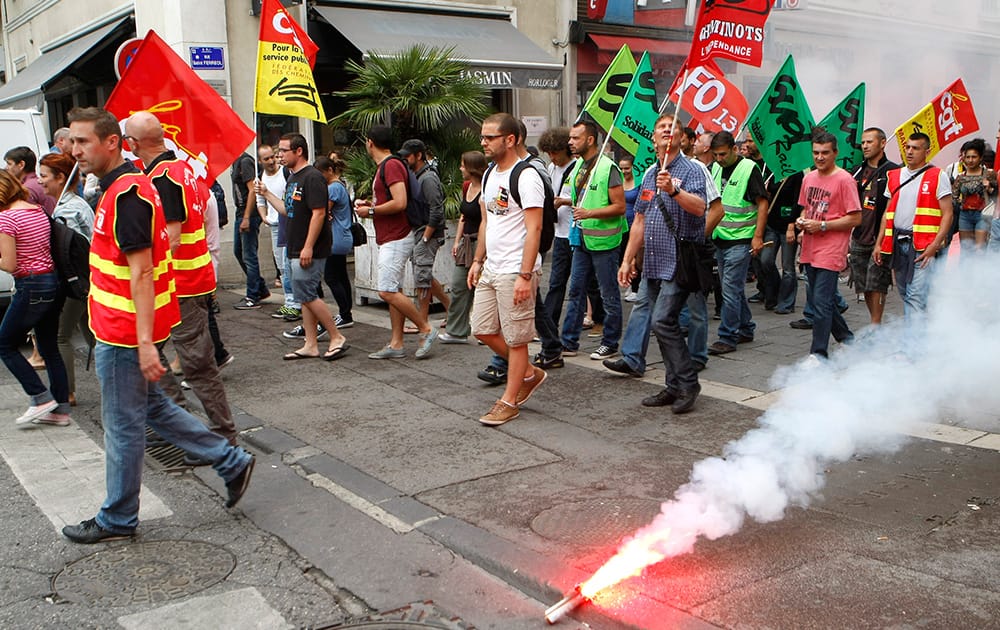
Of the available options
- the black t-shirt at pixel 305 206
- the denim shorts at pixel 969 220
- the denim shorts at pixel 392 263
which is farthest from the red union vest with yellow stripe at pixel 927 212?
the black t-shirt at pixel 305 206

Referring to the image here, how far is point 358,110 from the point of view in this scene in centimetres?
1091

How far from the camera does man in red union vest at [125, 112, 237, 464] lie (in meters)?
5.32

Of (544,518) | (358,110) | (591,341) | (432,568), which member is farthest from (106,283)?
(358,110)

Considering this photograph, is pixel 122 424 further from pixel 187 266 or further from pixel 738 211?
pixel 738 211

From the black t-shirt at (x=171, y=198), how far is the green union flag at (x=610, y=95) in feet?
13.2

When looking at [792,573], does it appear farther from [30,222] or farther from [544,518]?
[30,222]

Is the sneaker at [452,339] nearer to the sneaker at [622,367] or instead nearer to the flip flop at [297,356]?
the flip flop at [297,356]

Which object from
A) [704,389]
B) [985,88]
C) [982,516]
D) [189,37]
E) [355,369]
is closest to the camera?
[982,516]

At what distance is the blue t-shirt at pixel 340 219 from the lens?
30.3 feet

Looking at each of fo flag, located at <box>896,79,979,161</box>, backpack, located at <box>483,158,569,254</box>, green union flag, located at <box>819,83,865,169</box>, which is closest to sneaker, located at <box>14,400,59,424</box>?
backpack, located at <box>483,158,569,254</box>

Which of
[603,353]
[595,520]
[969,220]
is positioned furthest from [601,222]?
[969,220]

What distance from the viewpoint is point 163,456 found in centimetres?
558

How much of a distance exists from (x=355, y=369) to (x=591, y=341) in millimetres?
2181

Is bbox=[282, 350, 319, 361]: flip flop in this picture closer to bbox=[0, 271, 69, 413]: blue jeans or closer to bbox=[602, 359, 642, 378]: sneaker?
bbox=[0, 271, 69, 413]: blue jeans
